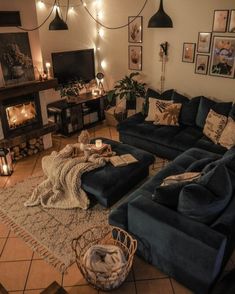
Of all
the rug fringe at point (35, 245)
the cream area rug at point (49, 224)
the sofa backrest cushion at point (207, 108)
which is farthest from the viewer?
the sofa backrest cushion at point (207, 108)

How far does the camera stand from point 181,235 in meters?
2.01

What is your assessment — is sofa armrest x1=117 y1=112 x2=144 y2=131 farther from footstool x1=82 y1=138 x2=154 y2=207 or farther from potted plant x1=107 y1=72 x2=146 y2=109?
footstool x1=82 y1=138 x2=154 y2=207

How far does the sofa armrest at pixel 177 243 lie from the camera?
76.0 inches

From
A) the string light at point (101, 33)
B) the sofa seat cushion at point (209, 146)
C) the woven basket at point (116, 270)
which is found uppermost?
the string light at point (101, 33)

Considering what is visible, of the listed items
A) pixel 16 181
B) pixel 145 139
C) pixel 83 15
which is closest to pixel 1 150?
pixel 16 181

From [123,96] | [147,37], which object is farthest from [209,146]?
[147,37]

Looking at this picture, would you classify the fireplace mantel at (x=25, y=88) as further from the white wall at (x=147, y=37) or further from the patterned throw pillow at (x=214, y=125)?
the patterned throw pillow at (x=214, y=125)

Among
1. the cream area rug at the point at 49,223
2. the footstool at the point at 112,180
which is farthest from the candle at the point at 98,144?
the cream area rug at the point at 49,223

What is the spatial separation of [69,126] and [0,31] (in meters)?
1.95

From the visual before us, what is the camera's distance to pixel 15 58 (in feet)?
12.7

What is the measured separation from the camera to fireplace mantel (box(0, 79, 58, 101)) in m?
3.71

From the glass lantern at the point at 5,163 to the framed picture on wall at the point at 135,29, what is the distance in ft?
9.81

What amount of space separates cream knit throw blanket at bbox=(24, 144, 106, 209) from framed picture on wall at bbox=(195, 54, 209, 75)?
7.54 feet

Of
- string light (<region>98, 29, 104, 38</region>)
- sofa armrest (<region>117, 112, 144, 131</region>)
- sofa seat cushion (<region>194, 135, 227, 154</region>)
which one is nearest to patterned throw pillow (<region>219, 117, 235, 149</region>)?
sofa seat cushion (<region>194, 135, 227, 154</region>)
